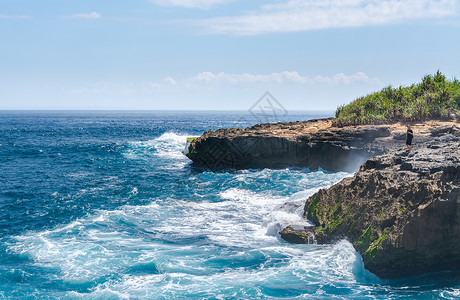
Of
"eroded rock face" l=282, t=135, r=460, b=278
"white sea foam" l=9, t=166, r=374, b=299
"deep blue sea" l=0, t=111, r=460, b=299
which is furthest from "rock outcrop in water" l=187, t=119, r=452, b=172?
"eroded rock face" l=282, t=135, r=460, b=278

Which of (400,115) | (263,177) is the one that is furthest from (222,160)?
(400,115)

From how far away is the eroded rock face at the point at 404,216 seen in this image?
396 inches

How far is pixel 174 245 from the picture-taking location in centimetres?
1384

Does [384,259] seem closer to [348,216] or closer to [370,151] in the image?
[348,216]

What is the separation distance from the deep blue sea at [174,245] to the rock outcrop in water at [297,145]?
4.34 ft

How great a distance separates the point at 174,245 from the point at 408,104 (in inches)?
848

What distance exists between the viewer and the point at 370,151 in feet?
76.6

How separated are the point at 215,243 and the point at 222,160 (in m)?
15.4

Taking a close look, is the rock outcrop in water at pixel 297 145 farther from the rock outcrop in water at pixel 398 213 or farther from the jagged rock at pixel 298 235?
the jagged rock at pixel 298 235

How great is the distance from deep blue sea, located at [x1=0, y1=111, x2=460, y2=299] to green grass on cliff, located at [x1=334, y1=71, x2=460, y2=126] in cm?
603

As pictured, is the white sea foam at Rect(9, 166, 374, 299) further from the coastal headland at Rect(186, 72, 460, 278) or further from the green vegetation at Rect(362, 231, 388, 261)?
the coastal headland at Rect(186, 72, 460, 278)

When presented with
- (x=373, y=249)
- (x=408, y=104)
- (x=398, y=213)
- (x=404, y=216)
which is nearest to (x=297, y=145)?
(x=408, y=104)

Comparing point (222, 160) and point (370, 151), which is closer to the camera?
point (370, 151)

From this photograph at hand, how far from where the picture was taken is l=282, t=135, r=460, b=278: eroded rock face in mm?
10047
